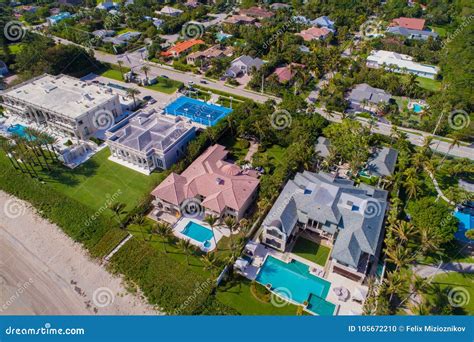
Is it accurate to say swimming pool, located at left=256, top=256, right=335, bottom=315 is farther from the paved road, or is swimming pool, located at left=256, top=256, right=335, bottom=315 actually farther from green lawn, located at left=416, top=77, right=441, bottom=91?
green lawn, located at left=416, top=77, right=441, bottom=91

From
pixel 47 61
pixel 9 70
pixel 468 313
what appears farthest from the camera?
pixel 9 70

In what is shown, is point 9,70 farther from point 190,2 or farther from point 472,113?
point 472,113

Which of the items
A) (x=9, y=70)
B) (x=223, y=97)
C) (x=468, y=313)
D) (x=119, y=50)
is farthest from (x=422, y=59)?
(x=9, y=70)

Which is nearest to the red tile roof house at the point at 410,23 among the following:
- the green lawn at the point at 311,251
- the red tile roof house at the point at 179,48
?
the red tile roof house at the point at 179,48

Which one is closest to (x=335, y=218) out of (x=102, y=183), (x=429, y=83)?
(x=102, y=183)

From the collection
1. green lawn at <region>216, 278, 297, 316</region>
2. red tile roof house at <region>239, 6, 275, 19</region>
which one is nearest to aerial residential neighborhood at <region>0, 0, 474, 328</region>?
green lawn at <region>216, 278, 297, 316</region>

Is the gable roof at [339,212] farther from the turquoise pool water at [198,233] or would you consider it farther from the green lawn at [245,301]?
the turquoise pool water at [198,233]
